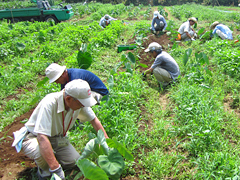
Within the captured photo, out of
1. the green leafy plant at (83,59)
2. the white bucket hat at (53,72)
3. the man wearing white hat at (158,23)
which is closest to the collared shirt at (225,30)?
the man wearing white hat at (158,23)

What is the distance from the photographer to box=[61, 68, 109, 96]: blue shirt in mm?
2975

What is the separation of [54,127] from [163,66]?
2.96 m

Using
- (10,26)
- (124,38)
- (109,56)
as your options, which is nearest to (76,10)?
(10,26)

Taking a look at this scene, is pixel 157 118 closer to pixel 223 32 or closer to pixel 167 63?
pixel 167 63

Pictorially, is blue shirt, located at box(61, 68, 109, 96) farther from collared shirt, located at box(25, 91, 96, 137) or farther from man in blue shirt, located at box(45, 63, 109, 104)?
collared shirt, located at box(25, 91, 96, 137)

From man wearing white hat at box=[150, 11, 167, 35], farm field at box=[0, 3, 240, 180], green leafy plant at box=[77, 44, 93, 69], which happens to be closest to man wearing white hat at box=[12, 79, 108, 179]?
farm field at box=[0, 3, 240, 180]

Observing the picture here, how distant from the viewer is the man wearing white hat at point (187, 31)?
7.20m

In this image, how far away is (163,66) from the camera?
4379 millimetres

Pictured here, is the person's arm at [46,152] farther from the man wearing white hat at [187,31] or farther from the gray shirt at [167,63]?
the man wearing white hat at [187,31]

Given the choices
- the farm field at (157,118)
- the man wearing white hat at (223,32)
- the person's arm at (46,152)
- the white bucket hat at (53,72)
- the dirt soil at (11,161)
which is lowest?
the dirt soil at (11,161)

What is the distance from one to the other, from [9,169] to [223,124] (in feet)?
9.86

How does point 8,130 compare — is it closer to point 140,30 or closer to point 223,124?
point 223,124

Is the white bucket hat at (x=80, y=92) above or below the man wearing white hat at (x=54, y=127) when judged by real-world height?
above

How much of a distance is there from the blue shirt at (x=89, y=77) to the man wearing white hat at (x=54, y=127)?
84 cm
